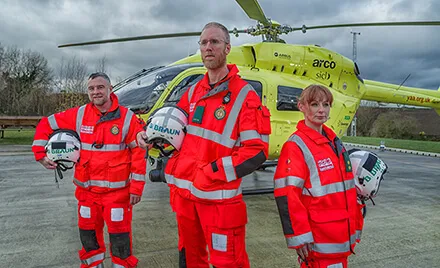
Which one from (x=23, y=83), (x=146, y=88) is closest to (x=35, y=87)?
(x=23, y=83)

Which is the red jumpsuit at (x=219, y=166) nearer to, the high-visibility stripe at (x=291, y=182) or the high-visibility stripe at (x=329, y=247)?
the high-visibility stripe at (x=291, y=182)

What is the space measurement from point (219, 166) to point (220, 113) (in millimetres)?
369

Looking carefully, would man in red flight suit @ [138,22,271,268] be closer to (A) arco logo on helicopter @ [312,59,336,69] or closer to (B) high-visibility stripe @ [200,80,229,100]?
(B) high-visibility stripe @ [200,80,229,100]


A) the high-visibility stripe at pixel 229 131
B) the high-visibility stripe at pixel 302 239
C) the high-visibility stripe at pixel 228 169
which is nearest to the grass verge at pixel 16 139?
the high-visibility stripe at pixel 229 131

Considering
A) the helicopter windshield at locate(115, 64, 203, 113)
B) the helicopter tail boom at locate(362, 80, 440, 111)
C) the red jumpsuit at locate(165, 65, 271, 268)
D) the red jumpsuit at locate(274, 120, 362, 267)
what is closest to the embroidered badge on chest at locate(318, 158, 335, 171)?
the red jumpsuit at locate(274, 120, 362, 267)

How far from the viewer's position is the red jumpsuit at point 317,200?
1.99 metres

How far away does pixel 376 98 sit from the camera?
7.35m

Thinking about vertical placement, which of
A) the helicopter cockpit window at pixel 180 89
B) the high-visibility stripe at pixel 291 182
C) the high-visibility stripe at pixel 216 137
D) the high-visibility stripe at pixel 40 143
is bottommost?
the high-visibility stripe at pixel 291 182

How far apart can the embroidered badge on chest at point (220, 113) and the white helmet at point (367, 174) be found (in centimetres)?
107

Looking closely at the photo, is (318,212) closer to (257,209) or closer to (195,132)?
(195,132)

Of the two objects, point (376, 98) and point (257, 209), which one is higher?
point (376, 98)

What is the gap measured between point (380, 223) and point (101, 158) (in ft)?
13.3

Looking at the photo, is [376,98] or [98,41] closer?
[98,41]

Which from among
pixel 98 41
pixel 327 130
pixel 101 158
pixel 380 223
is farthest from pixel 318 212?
pixel 98 41
